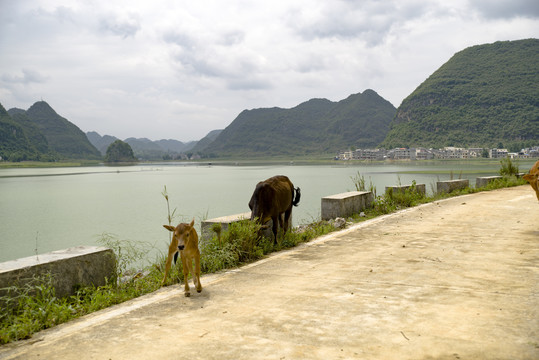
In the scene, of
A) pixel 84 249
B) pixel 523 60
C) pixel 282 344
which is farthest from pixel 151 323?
pixel 523 60

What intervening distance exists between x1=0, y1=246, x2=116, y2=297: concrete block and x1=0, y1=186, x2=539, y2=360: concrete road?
787 mm

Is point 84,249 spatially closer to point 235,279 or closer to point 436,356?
point 235,279

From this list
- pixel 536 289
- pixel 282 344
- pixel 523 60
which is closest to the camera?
pixel 282 344

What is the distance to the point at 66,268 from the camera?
5215 millimetres

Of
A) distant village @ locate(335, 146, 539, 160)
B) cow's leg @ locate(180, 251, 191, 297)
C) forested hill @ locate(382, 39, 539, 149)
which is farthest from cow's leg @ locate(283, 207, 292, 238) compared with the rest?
forested hill @ locate(382, 39, 539, 149)

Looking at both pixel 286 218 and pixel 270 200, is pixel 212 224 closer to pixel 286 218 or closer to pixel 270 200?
pixel 270 200

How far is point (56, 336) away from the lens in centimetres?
403

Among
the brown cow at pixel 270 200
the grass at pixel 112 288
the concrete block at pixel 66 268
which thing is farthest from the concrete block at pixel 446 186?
the concrete block at pixel 66 268

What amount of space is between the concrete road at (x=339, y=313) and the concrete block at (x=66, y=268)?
0.79 meters

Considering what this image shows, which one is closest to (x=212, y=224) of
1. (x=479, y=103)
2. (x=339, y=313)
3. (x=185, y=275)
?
(x=185, y=275)

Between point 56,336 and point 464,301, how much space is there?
4.16m

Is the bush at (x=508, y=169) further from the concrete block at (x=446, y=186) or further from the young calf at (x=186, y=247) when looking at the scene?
the young calf at (x=186, y=247)

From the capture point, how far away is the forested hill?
13112 centimetres

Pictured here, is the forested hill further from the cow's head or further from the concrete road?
the cow's head
